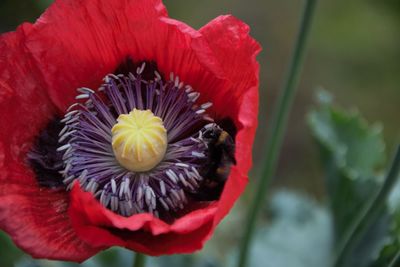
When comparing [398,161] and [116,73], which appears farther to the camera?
[116,73]

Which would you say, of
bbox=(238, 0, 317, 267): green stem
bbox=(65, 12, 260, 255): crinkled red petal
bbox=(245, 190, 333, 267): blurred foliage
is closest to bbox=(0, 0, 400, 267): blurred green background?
bbox=(245, 190, 333, 267): blurred foliage

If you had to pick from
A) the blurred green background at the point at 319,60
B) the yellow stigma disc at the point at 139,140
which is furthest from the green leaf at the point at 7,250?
the blurred green background at the point at 319,60

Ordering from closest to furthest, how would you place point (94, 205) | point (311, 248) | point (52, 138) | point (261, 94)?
point (94, 205) < point (52, 138) < point (311, 248) < point (261, 94)

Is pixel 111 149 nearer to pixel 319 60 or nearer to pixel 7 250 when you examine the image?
pixel 7 250

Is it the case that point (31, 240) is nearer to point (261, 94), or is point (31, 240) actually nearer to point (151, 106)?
point (151, 106)

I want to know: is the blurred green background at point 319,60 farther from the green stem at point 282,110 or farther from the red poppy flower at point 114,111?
the red poppy flower at point 114,111

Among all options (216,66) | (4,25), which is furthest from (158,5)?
(4,25)

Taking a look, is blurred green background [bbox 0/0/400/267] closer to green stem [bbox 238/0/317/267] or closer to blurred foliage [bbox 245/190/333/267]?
blurred foliage [bbox 245/190/333/267]

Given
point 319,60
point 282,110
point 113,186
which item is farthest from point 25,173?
point 319,60
